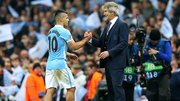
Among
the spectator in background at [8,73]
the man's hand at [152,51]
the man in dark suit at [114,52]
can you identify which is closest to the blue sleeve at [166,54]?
the man's hand at [152,51]

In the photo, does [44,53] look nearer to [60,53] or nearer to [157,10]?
[157,10]

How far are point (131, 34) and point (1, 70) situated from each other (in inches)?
208

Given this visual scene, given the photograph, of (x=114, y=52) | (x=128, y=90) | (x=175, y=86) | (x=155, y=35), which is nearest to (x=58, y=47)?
(x=114, y=52)

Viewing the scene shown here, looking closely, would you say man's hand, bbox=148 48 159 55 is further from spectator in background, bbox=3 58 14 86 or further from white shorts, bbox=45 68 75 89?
spectator in background, bbox=3 58 14 86

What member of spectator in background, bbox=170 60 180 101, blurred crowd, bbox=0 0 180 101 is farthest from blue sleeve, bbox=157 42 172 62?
spectator in background, bbox=170 60 180 101

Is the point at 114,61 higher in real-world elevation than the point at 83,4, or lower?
lower

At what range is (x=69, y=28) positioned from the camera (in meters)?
22.6

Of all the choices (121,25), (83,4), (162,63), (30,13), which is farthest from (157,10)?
(121,25)

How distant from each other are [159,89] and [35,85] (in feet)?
11.7

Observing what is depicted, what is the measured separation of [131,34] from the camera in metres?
15.5

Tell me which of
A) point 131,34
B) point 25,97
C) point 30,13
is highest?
point 30,13

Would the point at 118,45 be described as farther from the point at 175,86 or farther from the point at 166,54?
the point at 175,86

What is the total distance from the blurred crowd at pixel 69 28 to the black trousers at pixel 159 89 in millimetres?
1285

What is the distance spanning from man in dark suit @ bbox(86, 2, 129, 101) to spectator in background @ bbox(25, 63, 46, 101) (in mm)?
3861
